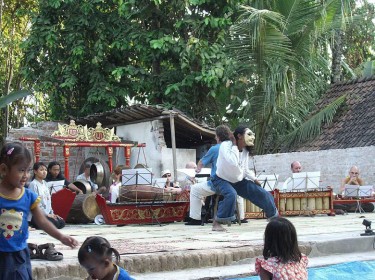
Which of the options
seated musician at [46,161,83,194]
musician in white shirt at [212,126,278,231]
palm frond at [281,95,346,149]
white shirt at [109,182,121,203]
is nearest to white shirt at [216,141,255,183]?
musician in white shirt at [212,126,278,231]

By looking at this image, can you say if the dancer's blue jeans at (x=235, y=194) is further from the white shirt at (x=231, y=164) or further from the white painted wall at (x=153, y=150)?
the white painted wall at (x=153, y=150)

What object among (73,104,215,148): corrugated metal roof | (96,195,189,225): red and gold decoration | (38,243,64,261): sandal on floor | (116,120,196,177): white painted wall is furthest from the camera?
(116,120,196,177): white painted wall

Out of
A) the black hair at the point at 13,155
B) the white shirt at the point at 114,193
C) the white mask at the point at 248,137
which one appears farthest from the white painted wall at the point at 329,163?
the black hair at the point at 13,155

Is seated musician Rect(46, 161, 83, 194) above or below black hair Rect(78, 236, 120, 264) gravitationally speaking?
above

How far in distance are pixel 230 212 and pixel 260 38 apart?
363 inches

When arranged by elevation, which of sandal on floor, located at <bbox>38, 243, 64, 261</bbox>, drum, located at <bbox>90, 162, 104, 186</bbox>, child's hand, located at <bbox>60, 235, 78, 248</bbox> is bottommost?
sandal on floor, located at <bbox>38, 243, 64, 261</bbox>

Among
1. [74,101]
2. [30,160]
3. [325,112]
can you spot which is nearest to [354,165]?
[325,112]

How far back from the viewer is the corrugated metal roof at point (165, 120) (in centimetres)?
1788

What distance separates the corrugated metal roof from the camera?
1788cm

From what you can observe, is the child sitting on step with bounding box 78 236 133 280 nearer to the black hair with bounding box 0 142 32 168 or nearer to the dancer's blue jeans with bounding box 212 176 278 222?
the black hair with bounding box 0 142 32 168

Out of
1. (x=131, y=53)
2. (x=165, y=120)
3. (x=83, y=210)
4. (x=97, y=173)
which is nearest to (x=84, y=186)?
(x=83, y=210)

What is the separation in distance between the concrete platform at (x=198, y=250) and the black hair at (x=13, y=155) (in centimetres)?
208

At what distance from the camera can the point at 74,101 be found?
22.0m

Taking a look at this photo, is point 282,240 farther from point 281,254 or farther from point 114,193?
point 114,193
